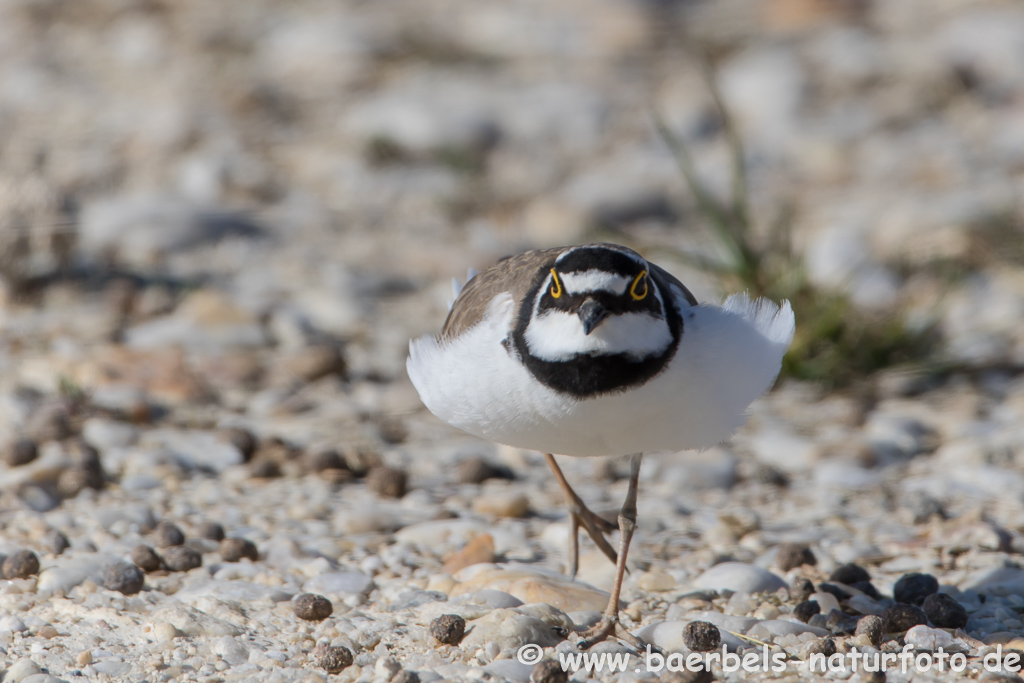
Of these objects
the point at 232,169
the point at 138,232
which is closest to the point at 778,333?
the point at 138,232

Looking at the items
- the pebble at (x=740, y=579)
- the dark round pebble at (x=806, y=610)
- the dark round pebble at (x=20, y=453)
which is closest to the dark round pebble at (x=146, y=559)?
the dark round pebble at (x=20, y=453)

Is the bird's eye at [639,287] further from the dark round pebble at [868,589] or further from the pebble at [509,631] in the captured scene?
the dark round pebble at [868,589]

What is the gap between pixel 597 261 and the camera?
2709 millimetres

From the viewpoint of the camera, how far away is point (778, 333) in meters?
3.04

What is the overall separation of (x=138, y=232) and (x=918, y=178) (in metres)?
4.97

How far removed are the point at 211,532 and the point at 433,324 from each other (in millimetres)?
2275

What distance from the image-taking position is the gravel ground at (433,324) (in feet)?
10.3

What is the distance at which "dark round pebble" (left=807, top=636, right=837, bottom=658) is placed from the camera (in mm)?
2863

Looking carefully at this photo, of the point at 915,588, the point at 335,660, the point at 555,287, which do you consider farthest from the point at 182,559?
the point at 915,588

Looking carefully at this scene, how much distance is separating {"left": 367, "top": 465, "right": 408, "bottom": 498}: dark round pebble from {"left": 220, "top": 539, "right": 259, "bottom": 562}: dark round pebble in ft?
2.08

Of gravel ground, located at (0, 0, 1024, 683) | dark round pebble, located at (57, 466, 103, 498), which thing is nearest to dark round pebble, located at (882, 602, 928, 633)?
gravel ground, located at (0, 0, 1024, 683)

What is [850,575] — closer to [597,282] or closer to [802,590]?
[802,590]

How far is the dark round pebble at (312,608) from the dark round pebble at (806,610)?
133cm

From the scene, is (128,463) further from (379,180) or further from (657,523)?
(379,180)
